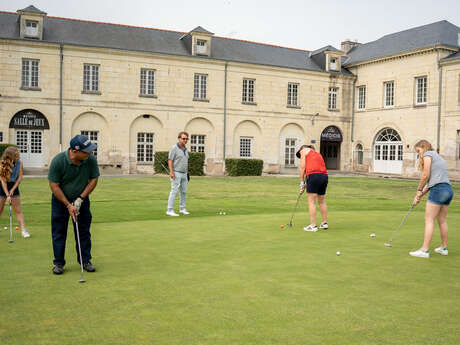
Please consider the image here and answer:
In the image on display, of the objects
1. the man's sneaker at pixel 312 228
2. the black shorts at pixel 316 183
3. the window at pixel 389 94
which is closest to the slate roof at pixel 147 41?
the window at pixel 389 94

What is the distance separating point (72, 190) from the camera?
591 cm

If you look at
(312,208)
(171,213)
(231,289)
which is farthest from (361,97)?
(231,289)

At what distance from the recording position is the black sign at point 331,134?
41281mm

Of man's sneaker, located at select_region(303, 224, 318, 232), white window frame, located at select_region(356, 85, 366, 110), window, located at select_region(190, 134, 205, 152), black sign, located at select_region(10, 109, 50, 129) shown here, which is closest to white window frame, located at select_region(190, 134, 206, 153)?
window, located at select_region(190, 134, 205, 152)

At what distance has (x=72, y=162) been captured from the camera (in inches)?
229

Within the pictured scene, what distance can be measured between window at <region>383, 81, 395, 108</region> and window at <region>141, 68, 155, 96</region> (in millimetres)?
18584

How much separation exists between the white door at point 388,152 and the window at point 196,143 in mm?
14533

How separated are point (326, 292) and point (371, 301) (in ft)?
1.55

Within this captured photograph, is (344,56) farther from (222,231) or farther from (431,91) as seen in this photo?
(222,231)

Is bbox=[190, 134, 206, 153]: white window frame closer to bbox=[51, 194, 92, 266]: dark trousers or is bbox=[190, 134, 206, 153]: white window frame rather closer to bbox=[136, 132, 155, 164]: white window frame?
bbox=[136, 132, 155, 164]: white window frame

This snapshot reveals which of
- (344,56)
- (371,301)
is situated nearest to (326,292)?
(371,301)

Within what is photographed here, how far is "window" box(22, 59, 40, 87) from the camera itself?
104 feet

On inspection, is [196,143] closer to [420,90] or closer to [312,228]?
[420,90]

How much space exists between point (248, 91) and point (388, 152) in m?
12.3
